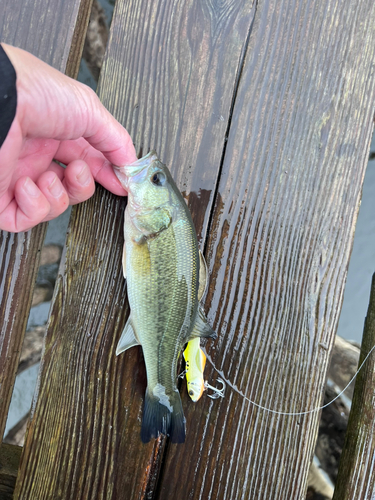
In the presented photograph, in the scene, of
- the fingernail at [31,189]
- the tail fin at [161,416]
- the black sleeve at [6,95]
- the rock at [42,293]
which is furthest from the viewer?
the rock at [42,293]

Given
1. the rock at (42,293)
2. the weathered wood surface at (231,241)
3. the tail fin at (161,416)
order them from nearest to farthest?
the tail fin at (161,416) < the weathered wood surface at (231,241) < the rock at (42,293)

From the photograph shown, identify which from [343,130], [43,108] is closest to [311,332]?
[343,130]

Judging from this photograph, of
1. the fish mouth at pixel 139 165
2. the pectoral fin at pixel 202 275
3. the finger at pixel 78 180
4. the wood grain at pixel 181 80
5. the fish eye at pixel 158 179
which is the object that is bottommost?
the pectoral fin at pixel 202 275

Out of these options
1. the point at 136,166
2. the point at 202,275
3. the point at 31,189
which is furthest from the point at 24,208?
the point at 202,275

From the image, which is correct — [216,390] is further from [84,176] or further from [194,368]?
[84,176]

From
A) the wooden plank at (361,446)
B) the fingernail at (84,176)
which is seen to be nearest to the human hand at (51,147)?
the fingernail at (84,176)

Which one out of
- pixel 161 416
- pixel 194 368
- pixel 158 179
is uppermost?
pixel 158 179

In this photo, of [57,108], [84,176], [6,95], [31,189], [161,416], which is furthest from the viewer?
[161,416]

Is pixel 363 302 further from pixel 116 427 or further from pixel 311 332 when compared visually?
pixel 116 427

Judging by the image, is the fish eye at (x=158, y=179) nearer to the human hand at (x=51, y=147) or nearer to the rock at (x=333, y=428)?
the human hand at (x=51, y=147)
